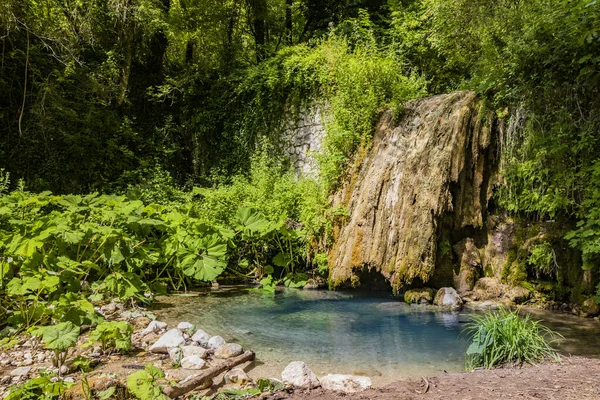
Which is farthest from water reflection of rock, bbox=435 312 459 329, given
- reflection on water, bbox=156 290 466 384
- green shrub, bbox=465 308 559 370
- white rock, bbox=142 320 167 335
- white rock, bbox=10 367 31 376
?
white rock, bbox=10 367 31 376

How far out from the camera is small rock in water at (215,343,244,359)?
139 inches

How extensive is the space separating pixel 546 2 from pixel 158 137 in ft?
29.5

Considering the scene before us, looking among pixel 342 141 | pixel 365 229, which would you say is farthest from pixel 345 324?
pixel 342 141

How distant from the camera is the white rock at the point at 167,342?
3523mm

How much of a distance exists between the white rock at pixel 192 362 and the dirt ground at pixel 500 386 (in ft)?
2.52

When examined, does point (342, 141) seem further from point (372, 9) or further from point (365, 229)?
point (372, 9)

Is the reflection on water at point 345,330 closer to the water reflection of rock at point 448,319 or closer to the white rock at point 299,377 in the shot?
the water reflection of rock at point 448,319

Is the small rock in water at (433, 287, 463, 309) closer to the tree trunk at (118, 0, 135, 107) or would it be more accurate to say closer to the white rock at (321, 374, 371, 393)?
the white rock at (321, 374, 371, 393)

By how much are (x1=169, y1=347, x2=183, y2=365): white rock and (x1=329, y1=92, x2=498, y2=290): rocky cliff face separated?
142 inches

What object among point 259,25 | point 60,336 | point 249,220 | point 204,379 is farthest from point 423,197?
point 259,25

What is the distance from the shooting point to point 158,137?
11.2m

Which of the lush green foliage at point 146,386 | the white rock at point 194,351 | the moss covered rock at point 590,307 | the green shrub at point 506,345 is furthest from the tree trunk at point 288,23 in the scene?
the lush green foliage at point 146,386

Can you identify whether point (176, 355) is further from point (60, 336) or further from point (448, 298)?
point (448, 298)

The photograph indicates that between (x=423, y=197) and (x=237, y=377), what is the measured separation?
4.19 metres
